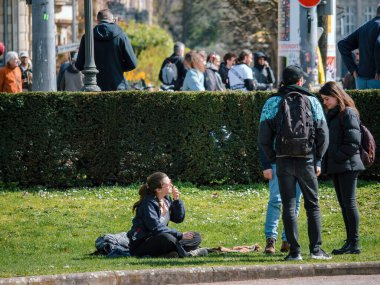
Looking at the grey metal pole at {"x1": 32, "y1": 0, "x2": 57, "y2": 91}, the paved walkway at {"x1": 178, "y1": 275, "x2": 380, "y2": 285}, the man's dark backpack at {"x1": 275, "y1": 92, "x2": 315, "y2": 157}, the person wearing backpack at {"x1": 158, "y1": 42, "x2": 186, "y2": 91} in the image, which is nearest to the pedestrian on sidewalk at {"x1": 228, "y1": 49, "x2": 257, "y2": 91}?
the person wearing backpack at {"x1": 158, "y1": 42, "x2": 186, "y2": 91}

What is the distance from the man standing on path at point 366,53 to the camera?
16734mm

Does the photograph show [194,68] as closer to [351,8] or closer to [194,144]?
[194,144]

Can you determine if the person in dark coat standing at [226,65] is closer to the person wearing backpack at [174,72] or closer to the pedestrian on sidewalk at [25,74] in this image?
the person wearing backpack at [174,72]

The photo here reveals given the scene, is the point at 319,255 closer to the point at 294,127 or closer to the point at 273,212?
the point at 273,212

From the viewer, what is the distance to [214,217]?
47.0 ft

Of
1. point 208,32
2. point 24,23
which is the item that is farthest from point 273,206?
point 208,32

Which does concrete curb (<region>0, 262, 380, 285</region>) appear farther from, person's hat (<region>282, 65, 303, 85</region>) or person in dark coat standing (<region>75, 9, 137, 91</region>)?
person in dark coat standing (<region>75, 9, 137, 91</region>)

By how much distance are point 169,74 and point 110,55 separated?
19.0 ft

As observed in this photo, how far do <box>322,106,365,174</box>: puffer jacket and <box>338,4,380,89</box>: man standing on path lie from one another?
4.96 m

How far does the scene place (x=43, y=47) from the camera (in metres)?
17.4

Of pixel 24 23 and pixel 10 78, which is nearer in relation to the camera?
pixel 10 78

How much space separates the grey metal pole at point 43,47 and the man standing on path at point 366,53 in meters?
4.02

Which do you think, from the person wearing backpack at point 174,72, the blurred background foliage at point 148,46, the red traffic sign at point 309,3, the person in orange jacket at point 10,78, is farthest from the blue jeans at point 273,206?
the blurred background foliage at point 148,46

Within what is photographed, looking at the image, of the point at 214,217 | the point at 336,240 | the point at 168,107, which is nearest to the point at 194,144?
the point at 168,107
